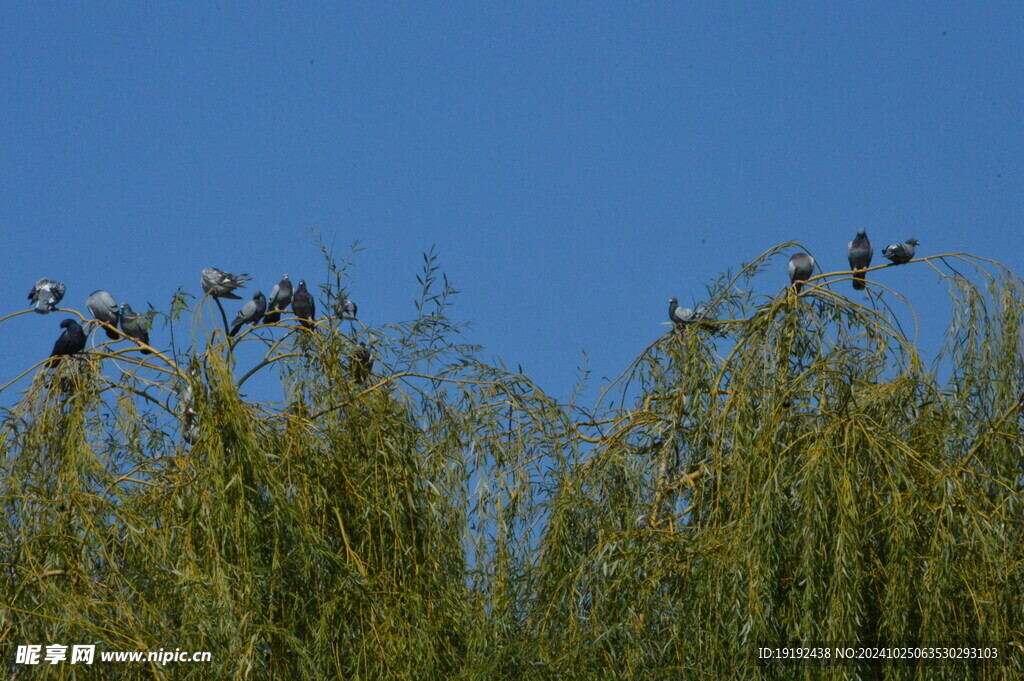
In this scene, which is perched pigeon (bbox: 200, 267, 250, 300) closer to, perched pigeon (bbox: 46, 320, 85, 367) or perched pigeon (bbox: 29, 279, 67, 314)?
perched pigeon (bbox: 29, 279, 67, 314)

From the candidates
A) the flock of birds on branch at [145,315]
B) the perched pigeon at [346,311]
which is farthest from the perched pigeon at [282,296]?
the perched pigeon at [346,311]

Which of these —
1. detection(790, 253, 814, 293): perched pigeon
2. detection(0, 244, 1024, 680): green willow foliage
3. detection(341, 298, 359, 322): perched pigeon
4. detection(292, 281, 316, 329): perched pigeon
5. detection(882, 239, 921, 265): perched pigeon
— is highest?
detection(882, 239, 921, 265): perched pigeon

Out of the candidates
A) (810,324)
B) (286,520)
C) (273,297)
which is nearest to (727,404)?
(810,324)

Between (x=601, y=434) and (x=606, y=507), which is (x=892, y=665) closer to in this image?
(x=606, y=507)

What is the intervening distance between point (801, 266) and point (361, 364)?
205 centimetres

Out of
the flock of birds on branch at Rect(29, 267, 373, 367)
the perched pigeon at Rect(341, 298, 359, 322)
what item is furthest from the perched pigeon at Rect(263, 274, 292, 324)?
the perched pigeon at Rect(341, 298, 359, 322)

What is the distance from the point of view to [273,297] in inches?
244

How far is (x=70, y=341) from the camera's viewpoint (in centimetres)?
460

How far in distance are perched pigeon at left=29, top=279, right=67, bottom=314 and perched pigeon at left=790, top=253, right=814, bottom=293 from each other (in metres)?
3.31

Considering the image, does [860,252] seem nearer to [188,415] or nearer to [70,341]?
[188,415]

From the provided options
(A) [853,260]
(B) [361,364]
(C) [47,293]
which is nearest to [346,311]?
(B) [361,364]

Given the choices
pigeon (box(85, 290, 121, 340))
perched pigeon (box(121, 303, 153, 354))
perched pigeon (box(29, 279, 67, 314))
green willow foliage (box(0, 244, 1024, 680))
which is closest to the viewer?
green willow foliage (box(0, 244, 1024, 680))

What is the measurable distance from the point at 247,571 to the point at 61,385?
1112mm

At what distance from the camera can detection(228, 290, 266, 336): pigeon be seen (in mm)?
6062
